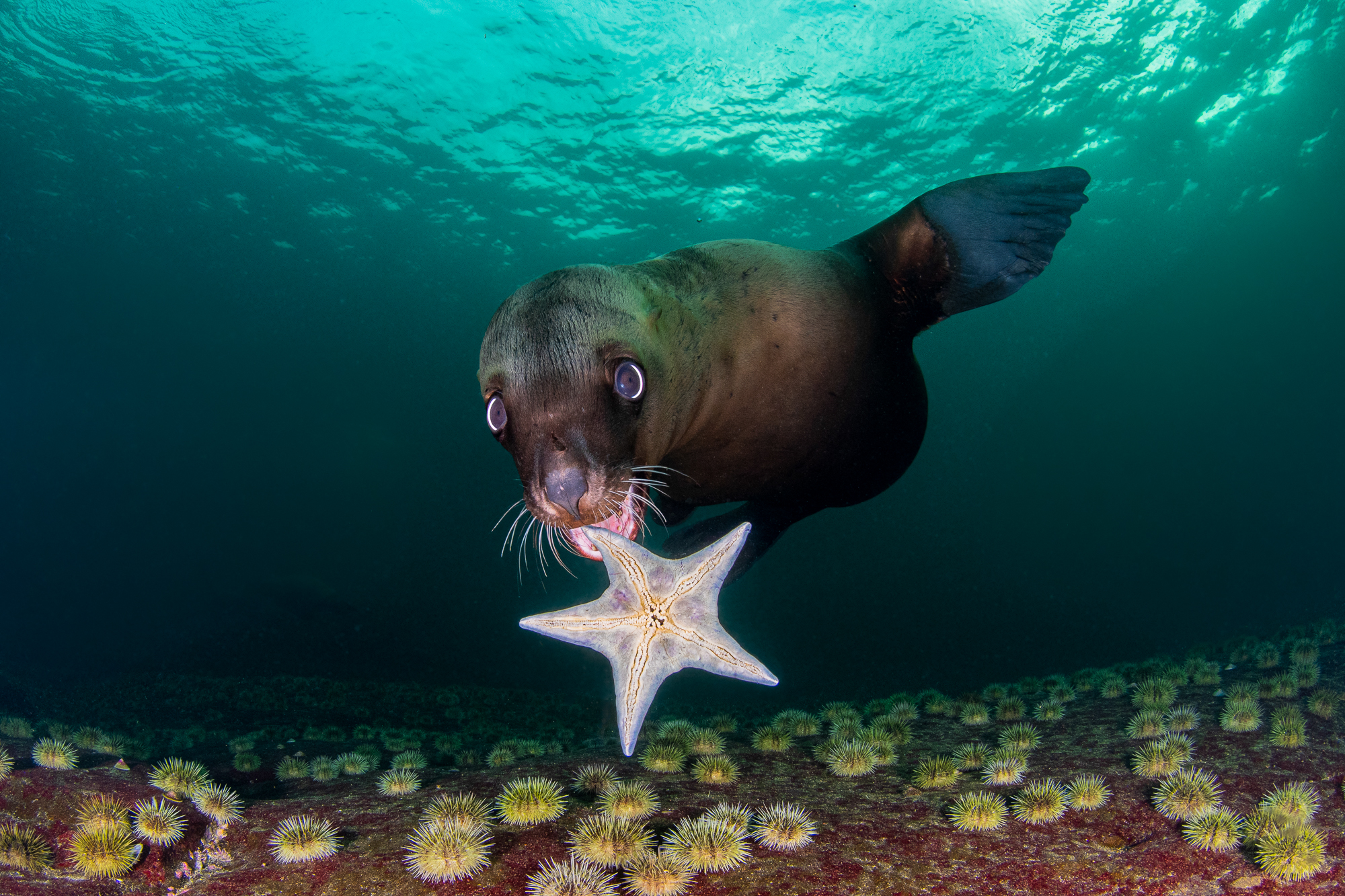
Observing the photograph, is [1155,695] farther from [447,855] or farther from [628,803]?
[447,855]

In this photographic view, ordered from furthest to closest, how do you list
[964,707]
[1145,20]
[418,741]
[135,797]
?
[1145,20]
[418,741]
[964,707]
[135,797]

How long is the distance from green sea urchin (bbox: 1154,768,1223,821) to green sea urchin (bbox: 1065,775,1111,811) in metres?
0.19

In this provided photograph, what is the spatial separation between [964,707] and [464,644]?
23301mm

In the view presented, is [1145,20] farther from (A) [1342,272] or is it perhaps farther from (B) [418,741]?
(A) [1342,272]

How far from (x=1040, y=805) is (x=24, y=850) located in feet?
14.7

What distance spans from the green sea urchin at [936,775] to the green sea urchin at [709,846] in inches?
54.7

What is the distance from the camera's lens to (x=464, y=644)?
24.3 meters

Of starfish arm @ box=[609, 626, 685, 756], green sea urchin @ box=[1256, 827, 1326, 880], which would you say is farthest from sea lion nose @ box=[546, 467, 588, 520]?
green sea urchin @ box=[1256, 827, 1326, 880]

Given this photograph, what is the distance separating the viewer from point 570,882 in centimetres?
194

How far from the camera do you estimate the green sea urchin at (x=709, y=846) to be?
2098 mm

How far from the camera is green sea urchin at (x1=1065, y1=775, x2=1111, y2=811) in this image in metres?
2.60

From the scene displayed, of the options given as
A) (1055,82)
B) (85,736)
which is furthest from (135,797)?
(1055,82)

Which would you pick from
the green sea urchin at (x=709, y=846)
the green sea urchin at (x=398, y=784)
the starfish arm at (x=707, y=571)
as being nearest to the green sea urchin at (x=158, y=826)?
the green sea urchin at (x=398, y=784)

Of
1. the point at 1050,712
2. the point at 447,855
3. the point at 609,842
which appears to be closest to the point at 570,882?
the point at 609,842
